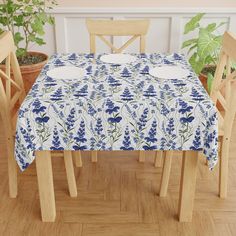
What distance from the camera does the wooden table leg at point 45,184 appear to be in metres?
1.64

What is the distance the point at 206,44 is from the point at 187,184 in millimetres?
1326

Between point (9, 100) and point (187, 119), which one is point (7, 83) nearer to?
point (9, 100)

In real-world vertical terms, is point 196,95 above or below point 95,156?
above

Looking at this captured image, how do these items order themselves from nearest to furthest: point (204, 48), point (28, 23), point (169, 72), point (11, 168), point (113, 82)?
point (113, 82), point (169, 72), point (11, 168), point (204, 48), point (28, 23)

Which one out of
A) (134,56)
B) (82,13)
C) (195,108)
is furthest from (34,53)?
(195,108)

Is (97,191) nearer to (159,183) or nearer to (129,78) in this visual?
(159,183)

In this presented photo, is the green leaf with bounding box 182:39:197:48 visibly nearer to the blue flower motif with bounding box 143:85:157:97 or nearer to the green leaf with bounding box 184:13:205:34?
the green leaf with bounding box 184:13:205:34

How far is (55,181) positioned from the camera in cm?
219

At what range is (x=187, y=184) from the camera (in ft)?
5.61

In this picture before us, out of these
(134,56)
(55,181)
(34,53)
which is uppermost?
(134,56)

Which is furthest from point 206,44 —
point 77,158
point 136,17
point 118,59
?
point 77,158

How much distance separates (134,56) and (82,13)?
1094 mm

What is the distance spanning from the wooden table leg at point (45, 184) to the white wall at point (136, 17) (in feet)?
5.61

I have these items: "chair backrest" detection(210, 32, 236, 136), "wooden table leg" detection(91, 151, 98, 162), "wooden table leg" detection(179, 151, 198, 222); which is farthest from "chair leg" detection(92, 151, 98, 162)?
"chair backrest" detection(210, 32, 236, 136)
